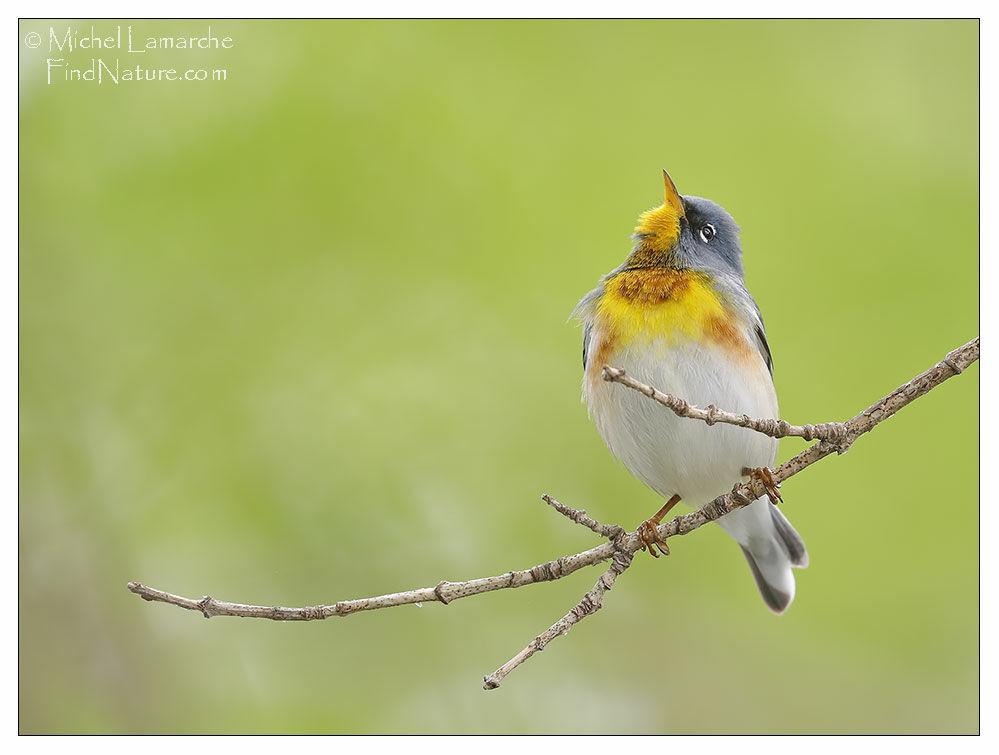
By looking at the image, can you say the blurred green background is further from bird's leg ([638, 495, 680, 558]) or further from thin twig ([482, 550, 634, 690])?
thin twig ([482, 550, 634, 690])

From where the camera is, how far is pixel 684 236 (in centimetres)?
302

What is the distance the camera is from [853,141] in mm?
3957

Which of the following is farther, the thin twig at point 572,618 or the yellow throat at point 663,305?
the yellow throat at point 663,305

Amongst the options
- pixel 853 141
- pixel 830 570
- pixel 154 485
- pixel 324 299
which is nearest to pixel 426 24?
pixel 324 299

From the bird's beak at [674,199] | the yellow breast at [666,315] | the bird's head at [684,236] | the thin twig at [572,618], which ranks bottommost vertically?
the thin twig at [572,618]

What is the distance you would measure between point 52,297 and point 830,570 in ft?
12.2

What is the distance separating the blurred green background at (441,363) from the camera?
3688mm

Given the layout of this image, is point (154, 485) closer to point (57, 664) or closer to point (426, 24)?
point (57, 664)

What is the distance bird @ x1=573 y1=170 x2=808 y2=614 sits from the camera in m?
2.72

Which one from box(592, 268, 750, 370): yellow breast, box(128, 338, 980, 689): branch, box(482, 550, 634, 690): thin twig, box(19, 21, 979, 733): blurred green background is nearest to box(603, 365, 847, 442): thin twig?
box(128, 338, 980, 689): branch

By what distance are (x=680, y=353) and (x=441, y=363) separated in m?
1.99

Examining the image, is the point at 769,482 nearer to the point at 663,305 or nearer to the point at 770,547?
the point at 663,305

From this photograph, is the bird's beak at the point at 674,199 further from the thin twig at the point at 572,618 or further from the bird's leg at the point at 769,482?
the thin twig at the point at 572,618

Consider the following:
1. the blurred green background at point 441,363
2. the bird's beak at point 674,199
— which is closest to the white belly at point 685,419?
the bird's beak at point 674,199
